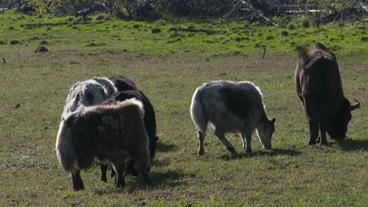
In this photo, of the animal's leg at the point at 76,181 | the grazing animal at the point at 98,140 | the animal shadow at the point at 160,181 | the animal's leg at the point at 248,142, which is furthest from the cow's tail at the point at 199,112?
the animal's leg at the point at 76,181

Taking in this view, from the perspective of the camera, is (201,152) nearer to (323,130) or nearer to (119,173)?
(323,130)

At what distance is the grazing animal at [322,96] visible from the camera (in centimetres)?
1430

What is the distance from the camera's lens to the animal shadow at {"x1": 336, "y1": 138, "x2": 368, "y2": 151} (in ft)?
44.1

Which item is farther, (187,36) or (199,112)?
(187,36)

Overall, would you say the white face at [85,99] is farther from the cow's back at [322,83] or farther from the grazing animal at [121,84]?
the cow's back at [322,83]

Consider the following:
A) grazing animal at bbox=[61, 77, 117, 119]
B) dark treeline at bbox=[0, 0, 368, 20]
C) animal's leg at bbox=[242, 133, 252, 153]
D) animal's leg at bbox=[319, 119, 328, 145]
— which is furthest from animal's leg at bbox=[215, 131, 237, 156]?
dark treeline at bbox=[0, 0, 368, 20]

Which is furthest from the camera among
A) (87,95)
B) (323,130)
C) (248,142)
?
(323,130)

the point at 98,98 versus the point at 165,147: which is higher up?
the point at 98,98

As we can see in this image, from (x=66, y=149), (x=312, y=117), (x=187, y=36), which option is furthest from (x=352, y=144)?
(x=187, y=36)

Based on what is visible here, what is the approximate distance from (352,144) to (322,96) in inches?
41.6

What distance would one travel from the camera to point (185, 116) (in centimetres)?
Result: 1823

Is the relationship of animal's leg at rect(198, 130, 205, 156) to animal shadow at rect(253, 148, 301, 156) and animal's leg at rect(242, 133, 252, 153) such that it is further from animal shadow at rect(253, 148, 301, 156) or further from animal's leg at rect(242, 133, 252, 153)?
animal shadow at rect(253, 148, 301, 156)

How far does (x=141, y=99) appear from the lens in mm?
12859

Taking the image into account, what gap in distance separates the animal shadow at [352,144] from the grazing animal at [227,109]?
158cm
